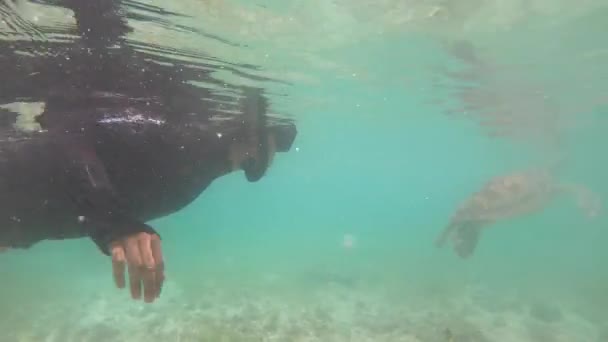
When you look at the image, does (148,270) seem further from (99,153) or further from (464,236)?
(464,236)

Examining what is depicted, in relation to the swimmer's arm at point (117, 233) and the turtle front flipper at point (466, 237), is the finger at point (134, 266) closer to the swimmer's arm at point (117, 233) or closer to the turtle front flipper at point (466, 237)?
the swimmer's arm at point (117, 233)

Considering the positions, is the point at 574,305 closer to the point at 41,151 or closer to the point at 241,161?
the point at 241,161

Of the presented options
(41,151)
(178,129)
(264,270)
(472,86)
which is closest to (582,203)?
(472,86)

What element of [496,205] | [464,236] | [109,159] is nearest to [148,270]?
[109,159]

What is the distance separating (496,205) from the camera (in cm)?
2125

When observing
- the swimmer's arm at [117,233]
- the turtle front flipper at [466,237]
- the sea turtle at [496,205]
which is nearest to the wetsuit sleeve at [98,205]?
the swimmer's arm at [117,233]

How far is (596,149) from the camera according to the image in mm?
58594

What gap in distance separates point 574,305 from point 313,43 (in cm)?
2287

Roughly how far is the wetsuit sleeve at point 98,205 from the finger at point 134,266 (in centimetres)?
12

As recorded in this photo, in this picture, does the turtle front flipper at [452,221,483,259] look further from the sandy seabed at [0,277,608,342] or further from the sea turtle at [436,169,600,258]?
the sandy seabed at [0,277,608,342]

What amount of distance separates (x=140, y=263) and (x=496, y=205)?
2142 cm

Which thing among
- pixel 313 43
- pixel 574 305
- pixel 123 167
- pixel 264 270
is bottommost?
pixel 264 270

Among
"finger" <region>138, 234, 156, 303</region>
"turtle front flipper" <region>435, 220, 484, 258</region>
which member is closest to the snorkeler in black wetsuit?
"finger" <region>138, 234, 156, 303</region>

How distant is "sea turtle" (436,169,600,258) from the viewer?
20969 millimetres
